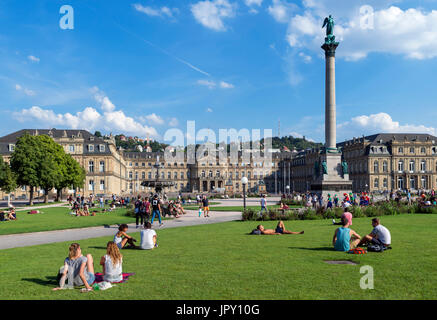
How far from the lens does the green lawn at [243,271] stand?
26.3ft

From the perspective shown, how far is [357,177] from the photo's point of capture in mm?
108000

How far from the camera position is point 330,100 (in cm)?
4016

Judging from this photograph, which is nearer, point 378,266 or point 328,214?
point 378,266

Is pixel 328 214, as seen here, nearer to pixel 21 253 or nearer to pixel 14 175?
pixel 21 253

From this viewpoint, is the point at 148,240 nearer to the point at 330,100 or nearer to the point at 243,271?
the point at 243,271

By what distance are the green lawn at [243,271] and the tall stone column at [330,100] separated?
24.9 meters

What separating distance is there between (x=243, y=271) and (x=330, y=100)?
33391 millimetres

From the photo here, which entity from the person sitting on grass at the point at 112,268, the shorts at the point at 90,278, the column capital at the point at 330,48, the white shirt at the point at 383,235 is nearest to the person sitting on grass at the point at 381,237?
the white shirt at the point at 383,235

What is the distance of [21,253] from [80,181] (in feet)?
196

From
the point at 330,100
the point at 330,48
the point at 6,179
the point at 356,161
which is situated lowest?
the point at 6,179

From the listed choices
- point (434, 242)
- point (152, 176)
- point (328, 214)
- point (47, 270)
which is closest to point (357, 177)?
point (152, 176)

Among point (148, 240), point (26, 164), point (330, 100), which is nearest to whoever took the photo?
point (148, 240)

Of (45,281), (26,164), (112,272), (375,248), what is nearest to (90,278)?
(112,272)

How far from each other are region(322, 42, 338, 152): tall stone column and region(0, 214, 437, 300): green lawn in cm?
2492
